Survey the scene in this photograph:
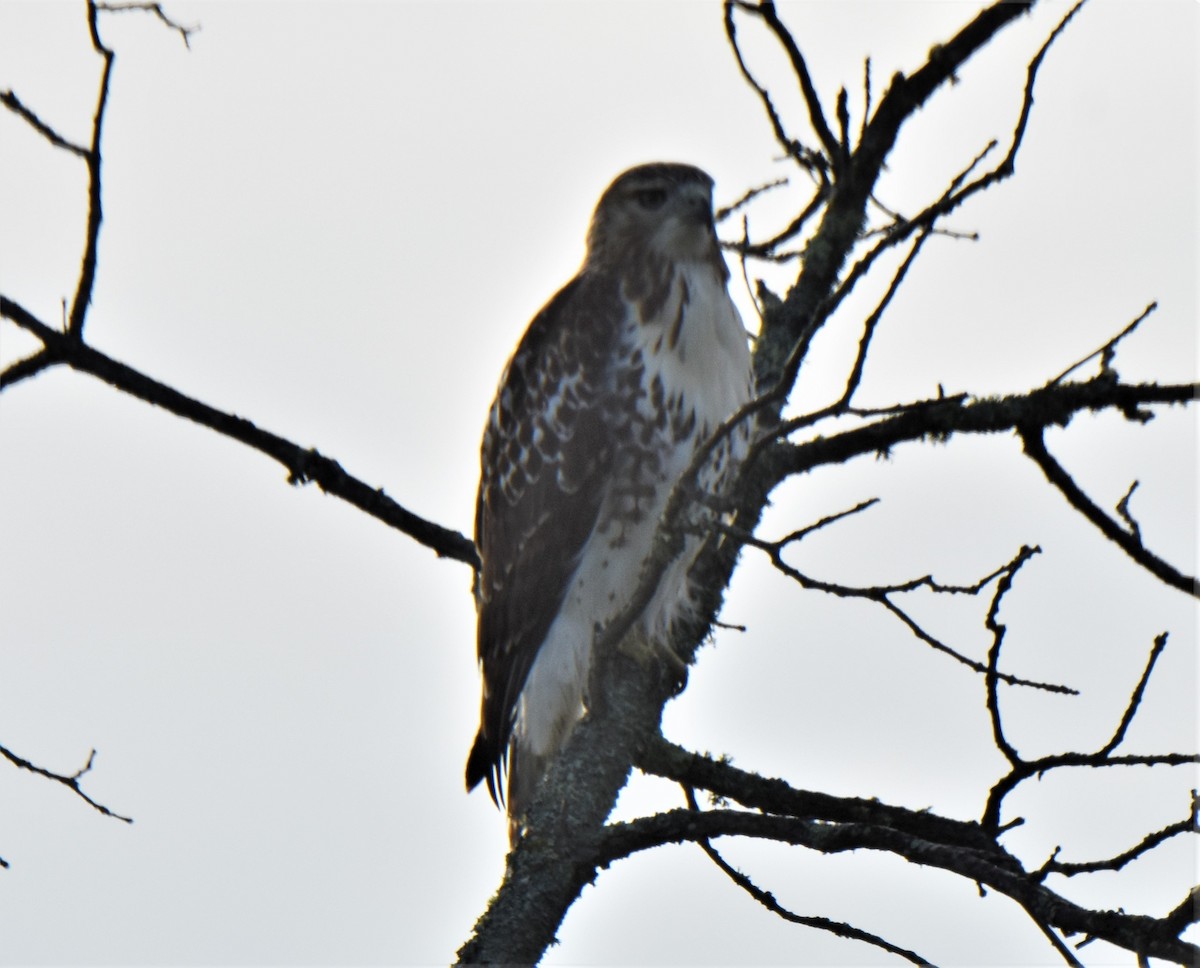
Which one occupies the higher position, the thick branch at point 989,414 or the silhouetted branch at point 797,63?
the silhouetted branch at point 797,63

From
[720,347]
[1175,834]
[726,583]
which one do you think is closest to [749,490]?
[726,583]

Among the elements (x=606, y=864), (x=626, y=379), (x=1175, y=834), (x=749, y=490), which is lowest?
(x=606, y=864)

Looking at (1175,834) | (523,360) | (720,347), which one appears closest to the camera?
(1175,834)

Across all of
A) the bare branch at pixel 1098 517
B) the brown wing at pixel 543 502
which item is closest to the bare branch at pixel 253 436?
the brown wing at pixel 543 502

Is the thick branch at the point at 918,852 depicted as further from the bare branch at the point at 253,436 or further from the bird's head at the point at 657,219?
the bird's head at the point at 657,219

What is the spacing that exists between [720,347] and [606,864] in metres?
1.96

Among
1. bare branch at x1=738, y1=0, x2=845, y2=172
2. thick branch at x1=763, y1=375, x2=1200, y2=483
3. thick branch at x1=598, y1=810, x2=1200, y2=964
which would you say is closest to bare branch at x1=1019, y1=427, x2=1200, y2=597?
thick branch at x1=763, y1=375, x2=1200, y2=483

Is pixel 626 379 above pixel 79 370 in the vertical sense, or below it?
above

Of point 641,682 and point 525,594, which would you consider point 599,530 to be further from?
point 641,682

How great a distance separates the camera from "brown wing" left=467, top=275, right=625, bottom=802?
5.27 meters

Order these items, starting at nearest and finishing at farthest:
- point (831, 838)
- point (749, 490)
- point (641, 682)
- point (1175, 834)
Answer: point (1175, 834) < point (831, 838) < point (749, 490) < point (641, 682)

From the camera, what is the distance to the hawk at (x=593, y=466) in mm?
5109

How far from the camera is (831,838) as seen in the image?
3.65 m

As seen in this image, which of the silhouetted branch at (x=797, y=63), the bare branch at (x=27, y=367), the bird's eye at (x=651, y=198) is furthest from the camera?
the bird's eye at (x=651, y=198)
